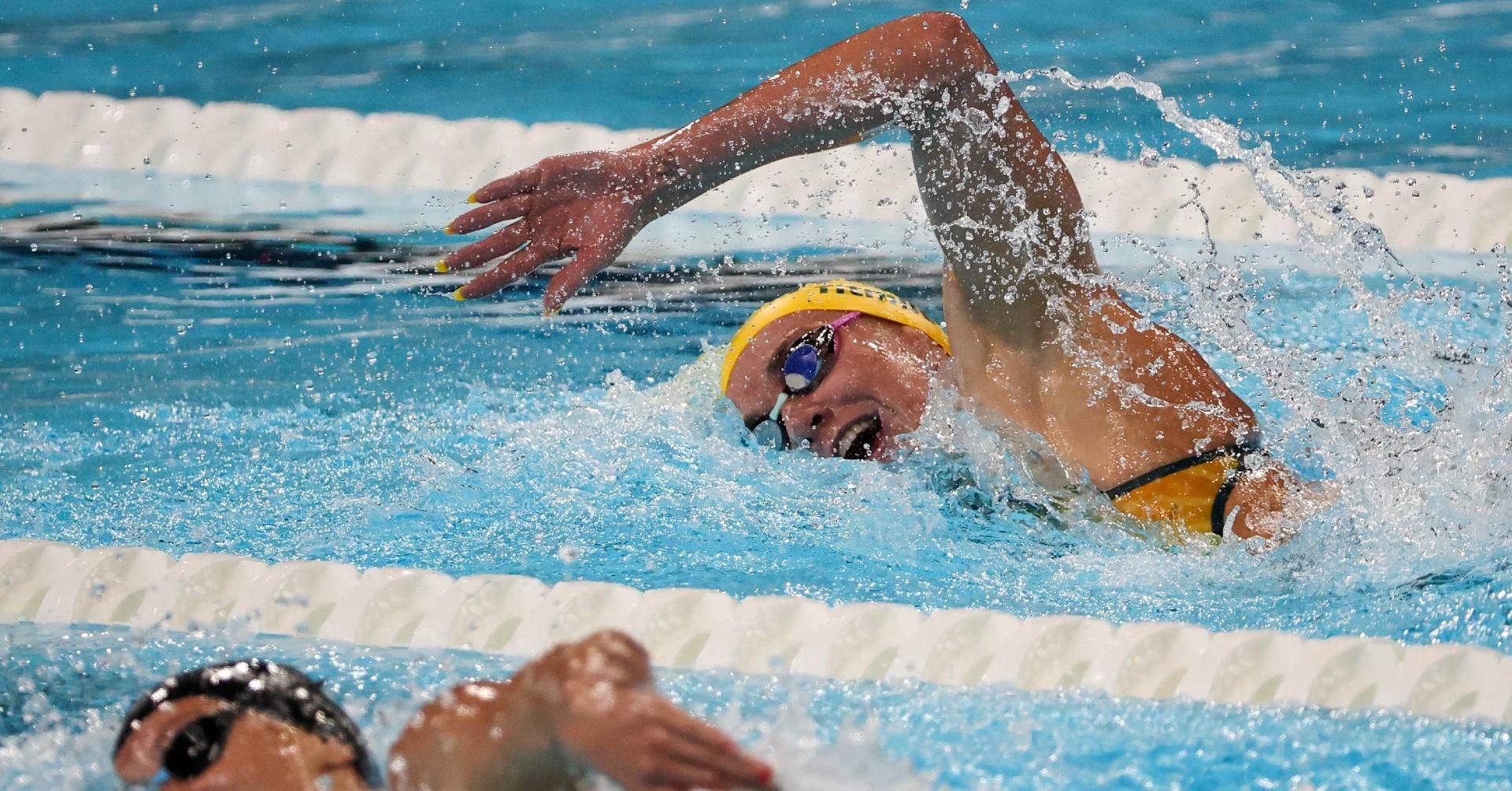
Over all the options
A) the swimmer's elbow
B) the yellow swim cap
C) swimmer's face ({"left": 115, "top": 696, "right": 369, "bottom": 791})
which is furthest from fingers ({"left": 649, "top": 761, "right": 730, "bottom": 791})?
the yellow swim cap

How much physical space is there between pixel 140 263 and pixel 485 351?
1108 millimetres

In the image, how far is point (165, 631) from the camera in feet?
6.97

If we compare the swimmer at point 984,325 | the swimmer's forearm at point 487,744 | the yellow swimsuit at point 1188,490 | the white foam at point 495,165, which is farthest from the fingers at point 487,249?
the white foam at point 495,165

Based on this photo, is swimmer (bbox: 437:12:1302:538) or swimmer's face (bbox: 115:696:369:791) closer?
swimmer's face (bbox: 115:696:369:791)

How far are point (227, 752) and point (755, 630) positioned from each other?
0.96m

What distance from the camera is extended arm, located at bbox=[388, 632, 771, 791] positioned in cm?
98

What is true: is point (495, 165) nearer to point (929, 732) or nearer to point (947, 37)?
point (947, 37)

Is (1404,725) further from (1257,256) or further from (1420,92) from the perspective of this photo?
(1420,92)

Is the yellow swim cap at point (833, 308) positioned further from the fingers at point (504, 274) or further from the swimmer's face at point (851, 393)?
the fingers at point (504, 274)

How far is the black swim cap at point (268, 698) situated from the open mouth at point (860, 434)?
129cm

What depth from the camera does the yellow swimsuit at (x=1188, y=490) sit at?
2.24m

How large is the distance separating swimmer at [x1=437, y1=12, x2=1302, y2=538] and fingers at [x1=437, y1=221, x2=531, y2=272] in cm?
16

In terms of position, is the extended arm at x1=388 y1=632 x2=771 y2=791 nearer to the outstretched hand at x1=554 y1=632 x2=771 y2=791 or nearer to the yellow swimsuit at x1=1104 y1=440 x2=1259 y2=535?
the outstretched hand at x1=554 y1=632 x2=771 y2=791

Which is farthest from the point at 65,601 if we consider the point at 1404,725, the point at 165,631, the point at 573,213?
the point at 1404,725
